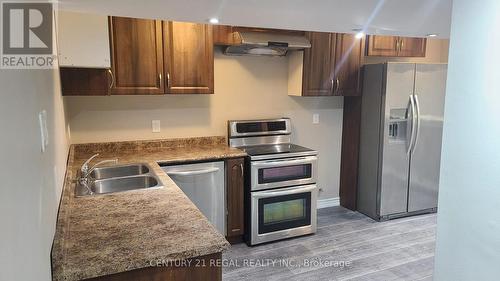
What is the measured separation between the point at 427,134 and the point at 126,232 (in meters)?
3.63

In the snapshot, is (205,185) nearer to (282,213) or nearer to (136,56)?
(282,213)

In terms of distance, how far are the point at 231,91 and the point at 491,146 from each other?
282 cm

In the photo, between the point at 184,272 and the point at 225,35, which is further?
the point at 225,35

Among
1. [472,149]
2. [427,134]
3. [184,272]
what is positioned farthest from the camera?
[427,134]

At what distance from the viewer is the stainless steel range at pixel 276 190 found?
3.36 meters

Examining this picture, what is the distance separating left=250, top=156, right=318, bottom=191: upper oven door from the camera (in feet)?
10.9

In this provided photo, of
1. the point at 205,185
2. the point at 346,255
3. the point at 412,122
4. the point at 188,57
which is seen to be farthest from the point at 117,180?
the point at 412,122

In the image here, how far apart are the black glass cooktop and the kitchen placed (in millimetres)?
52

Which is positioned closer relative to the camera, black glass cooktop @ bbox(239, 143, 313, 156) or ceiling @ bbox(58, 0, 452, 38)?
ceiling @ bbox(58, 0, 452, 38)

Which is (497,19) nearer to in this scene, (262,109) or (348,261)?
(348,261)

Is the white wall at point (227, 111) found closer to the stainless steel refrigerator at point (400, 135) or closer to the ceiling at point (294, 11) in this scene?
the stainless steel refrigerator at point (400, 135)

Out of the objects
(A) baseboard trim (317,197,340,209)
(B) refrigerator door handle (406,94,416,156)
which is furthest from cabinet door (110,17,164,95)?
(B) refrigerator door handle (406,94,416,156)

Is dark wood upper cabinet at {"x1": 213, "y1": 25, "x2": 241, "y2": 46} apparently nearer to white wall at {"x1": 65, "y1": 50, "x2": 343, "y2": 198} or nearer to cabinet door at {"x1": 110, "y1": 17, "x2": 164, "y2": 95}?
white wall at {"x1": 65, "y1": 50, "x2": 343, "y2": 198}

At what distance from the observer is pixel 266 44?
11.0 ft
